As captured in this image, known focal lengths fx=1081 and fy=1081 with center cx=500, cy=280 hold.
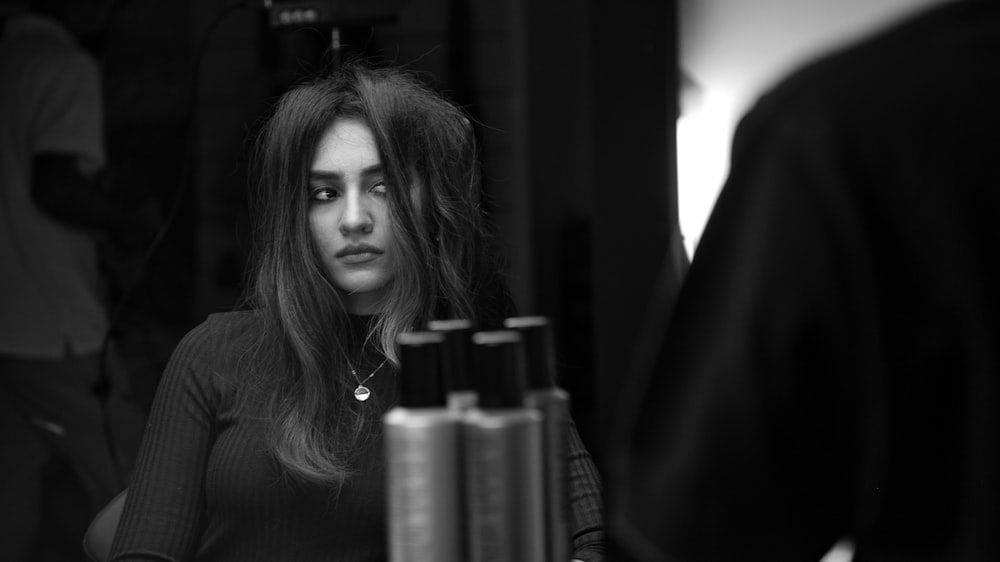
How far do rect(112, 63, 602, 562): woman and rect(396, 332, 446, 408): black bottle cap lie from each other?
0.40 metres

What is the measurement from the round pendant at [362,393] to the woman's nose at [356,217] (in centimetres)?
16

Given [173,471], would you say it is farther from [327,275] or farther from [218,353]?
[327,275]

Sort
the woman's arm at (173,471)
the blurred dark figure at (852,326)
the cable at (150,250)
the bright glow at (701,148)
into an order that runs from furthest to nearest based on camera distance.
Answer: the cable at (150,250)
the bright glow at (701,148)
the woman's arm at (173,471)
the blurred dark figure at (852,326)

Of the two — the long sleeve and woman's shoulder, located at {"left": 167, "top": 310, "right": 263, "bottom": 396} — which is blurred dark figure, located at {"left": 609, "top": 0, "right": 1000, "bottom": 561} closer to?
the long sleeve

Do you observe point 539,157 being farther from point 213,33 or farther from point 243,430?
point 243,430

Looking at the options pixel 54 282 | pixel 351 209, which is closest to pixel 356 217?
pixel 351 209

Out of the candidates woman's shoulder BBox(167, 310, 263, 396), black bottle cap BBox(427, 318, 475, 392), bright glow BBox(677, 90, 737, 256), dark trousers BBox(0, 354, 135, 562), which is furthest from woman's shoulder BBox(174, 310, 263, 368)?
dark trousers BBox(0, 354, 135, 562)

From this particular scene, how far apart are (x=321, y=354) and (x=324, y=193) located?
0.17 meters

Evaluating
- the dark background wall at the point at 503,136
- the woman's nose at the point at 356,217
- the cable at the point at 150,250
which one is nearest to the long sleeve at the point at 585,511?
the woman's nose at the point at 356,217

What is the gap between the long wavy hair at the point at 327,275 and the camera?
1.10 meters

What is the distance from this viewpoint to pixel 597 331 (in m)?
1.66

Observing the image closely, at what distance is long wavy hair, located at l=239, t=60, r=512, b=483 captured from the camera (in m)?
1.10

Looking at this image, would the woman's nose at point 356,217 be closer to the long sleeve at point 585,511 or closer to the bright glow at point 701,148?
the long sleeve at point 585,511

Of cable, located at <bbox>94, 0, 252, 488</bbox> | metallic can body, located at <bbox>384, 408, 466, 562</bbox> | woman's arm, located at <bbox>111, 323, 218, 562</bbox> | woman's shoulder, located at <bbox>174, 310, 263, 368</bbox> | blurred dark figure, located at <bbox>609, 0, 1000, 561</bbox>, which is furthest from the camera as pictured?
cable, located at <bbox>94, 0, 252, 488</bbox>
